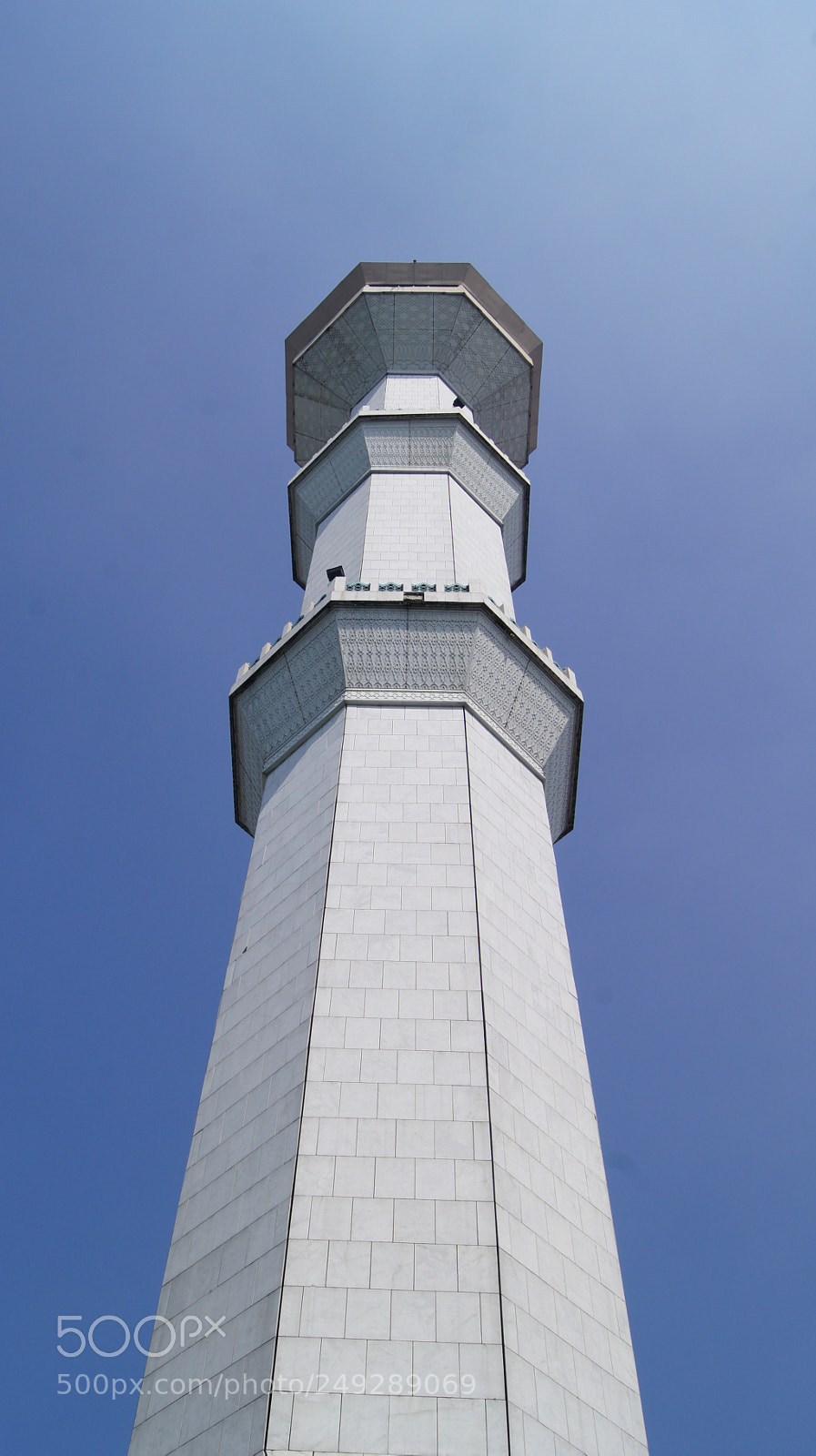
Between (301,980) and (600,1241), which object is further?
(301,980)

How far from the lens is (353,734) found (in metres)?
14.4

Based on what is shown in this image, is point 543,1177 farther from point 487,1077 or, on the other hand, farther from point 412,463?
point 412,463

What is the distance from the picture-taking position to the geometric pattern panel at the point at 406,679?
15.4 m

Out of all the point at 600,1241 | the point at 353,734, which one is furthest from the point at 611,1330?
the point at 353,734

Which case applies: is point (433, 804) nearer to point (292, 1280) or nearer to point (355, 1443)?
point (292, 1280)

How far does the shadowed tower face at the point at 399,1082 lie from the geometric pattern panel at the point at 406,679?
41 millimetres

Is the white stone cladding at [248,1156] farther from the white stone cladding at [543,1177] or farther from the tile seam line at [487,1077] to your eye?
the white stone cladding at [543,1177]

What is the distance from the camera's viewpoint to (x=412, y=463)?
71.0 feet

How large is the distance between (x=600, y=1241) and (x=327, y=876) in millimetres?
4353

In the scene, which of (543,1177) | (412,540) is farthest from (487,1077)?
(412,540)

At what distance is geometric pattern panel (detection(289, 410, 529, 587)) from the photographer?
2173cm

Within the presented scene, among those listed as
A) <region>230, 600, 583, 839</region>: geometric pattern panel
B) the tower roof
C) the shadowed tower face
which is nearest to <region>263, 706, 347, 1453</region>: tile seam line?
the shadowed tower face

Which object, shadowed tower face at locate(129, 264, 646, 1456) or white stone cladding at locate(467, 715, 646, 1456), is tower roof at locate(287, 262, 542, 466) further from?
white stone cladding at locate(467, 715, 646, 1456)

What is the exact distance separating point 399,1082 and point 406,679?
6567mm
